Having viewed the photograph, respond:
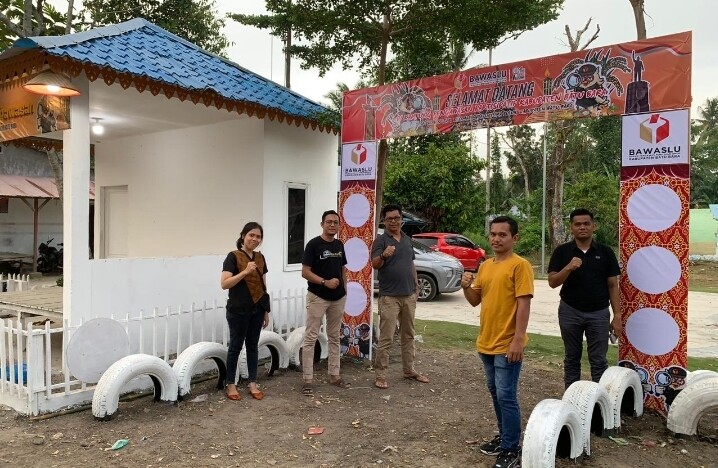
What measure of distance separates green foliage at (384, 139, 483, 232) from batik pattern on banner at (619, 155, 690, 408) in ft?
48.8

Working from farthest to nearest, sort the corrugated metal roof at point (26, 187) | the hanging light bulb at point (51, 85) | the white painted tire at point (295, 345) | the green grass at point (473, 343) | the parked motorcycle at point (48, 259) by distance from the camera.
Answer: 1. the parked motorcycle at point (48, 259)
2. the corrugated metal roof at point (26, 187)
3. the green grass at point (473, 343)
4. the white painted tire at point (295, 345)
5. the hanging light bulb at point (51, 85)

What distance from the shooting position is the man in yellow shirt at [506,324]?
11.0 feet

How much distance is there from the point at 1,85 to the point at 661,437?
23.5 feet

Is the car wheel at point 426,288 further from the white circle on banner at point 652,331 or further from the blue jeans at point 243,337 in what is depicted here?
the white circle on banner at point 652,331

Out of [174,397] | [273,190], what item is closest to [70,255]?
[174,397]

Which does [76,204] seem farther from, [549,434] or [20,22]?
[20,22]

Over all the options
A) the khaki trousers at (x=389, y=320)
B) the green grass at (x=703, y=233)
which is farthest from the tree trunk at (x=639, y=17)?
the green grass at (x=703, y=233)

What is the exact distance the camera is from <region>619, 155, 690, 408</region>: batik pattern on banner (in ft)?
14.4

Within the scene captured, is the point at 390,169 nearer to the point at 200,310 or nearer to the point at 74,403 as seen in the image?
the point at 200,310

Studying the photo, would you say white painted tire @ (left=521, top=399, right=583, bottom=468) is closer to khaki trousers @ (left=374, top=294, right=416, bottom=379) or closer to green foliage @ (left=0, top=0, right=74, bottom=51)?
khaki trousers @ (left=374, top=294, right=416, bottom=379)

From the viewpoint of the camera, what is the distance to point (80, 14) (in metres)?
13.4

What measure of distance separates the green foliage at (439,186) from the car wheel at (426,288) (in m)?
7.85

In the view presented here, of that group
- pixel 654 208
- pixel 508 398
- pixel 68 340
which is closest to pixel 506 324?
pixel 508 398

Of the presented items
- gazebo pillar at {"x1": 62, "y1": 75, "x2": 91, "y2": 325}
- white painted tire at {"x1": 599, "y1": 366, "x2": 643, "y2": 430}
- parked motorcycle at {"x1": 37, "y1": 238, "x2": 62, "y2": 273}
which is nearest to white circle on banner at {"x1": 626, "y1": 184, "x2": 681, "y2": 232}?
white painted tire at {"x1": 599, "y1": 366, "x2": 643, "y2": 430}
